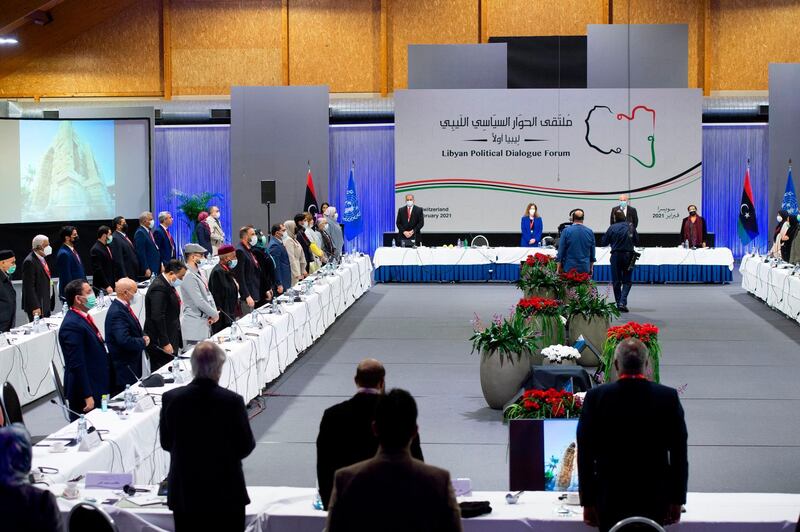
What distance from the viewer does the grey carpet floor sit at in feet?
24.6

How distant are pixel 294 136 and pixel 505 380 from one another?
528 inches

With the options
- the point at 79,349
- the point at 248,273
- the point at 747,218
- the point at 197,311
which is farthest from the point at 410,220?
the point at 79,349

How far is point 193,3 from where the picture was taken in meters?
23.8

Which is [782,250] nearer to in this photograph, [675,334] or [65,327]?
[675,334]

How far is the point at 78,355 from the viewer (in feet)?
23.3

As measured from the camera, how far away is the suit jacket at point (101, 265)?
1330 centimetres

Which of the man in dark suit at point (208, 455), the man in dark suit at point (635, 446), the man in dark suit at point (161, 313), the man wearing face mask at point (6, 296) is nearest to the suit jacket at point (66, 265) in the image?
the man wearing face mask at point (6, 296)

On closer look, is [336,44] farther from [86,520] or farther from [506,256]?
[86,520]

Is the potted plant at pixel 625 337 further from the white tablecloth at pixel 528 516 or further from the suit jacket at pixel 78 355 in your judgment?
the suit jacket at pixel 78 355

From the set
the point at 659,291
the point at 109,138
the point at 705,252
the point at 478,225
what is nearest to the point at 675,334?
the point at 659,291

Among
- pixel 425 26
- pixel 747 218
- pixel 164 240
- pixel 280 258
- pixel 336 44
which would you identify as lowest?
pixel 280 258

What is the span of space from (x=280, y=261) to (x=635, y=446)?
31.1ft

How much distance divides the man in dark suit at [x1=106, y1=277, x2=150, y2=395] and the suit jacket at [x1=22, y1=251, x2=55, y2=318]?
4170 millimetres

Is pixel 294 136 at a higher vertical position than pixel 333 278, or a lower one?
higher
